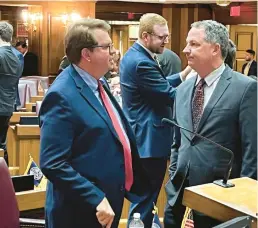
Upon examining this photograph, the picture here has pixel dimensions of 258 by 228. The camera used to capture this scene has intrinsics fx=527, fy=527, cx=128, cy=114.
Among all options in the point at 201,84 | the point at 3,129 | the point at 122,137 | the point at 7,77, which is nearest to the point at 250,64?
the point at 7,77

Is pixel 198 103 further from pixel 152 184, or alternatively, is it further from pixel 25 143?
pixel 25 143

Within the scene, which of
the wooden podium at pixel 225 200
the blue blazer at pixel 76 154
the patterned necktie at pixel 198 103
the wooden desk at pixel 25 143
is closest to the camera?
the wooden podium at pixel 225 200

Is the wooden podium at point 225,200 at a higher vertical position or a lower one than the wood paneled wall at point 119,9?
lower

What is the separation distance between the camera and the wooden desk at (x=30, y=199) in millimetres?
2459

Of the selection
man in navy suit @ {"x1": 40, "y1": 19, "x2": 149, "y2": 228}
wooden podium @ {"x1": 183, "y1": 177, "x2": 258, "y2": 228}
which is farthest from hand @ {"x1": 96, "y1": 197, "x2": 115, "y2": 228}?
wooden podium @ {"x1": 183, "y1": 177, "x2": 258, "y2": 228}

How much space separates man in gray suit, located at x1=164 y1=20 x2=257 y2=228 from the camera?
6.60ft

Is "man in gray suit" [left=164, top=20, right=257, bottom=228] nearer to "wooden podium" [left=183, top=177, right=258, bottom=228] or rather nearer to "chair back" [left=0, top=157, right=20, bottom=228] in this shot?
"wooden podium" [left=183, top=177, right=258, bottom=228]

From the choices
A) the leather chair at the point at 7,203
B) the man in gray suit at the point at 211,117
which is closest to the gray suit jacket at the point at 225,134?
the man in gray suit at the point at 211,117

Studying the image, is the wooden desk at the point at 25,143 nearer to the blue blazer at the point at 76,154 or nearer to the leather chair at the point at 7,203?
the leather chair at the point at 7,203

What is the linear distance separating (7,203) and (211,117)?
868mm

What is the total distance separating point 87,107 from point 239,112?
61 centimetres

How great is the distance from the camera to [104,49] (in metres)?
1.88

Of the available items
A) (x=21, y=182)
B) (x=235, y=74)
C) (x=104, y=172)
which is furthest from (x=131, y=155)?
(x=21, y=182)

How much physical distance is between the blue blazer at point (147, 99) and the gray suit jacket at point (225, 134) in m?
0.75
